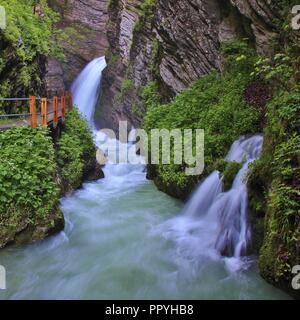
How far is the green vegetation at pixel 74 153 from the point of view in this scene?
11.5m

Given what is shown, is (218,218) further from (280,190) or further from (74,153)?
(74,153)

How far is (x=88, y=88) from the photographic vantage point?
2455cm

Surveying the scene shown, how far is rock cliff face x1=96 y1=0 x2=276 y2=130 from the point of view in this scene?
1181 cm

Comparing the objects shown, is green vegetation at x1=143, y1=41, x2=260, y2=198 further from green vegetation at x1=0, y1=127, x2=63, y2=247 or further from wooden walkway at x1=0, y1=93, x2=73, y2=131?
green vegetation at x1=0, y1=127, x2=63, y2=247

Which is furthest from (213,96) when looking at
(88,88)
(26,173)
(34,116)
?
(88,88)

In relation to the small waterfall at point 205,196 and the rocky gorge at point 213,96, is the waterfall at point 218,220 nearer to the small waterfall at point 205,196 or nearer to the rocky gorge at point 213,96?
the small waterfall at point 205,196

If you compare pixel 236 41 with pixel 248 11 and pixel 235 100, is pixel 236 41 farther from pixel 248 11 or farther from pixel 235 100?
pixel 235 100

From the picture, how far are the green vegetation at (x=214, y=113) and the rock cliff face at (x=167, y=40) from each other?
0.72 metres

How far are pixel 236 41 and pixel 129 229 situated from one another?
281 inches

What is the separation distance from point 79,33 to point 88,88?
5.28 metres

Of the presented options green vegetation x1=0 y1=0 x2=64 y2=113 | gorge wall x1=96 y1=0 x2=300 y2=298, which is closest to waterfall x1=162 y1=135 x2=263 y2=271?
gorge wall x1=96 y1=0 x2=300 y2=298

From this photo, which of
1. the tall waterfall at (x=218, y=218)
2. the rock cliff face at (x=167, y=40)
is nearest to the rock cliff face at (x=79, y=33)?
the rock cliff face at (x=167, y=40)

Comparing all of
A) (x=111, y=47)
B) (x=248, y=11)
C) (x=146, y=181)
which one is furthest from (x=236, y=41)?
(x=111, y=47)

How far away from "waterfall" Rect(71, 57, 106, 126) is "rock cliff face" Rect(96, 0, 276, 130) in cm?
108
